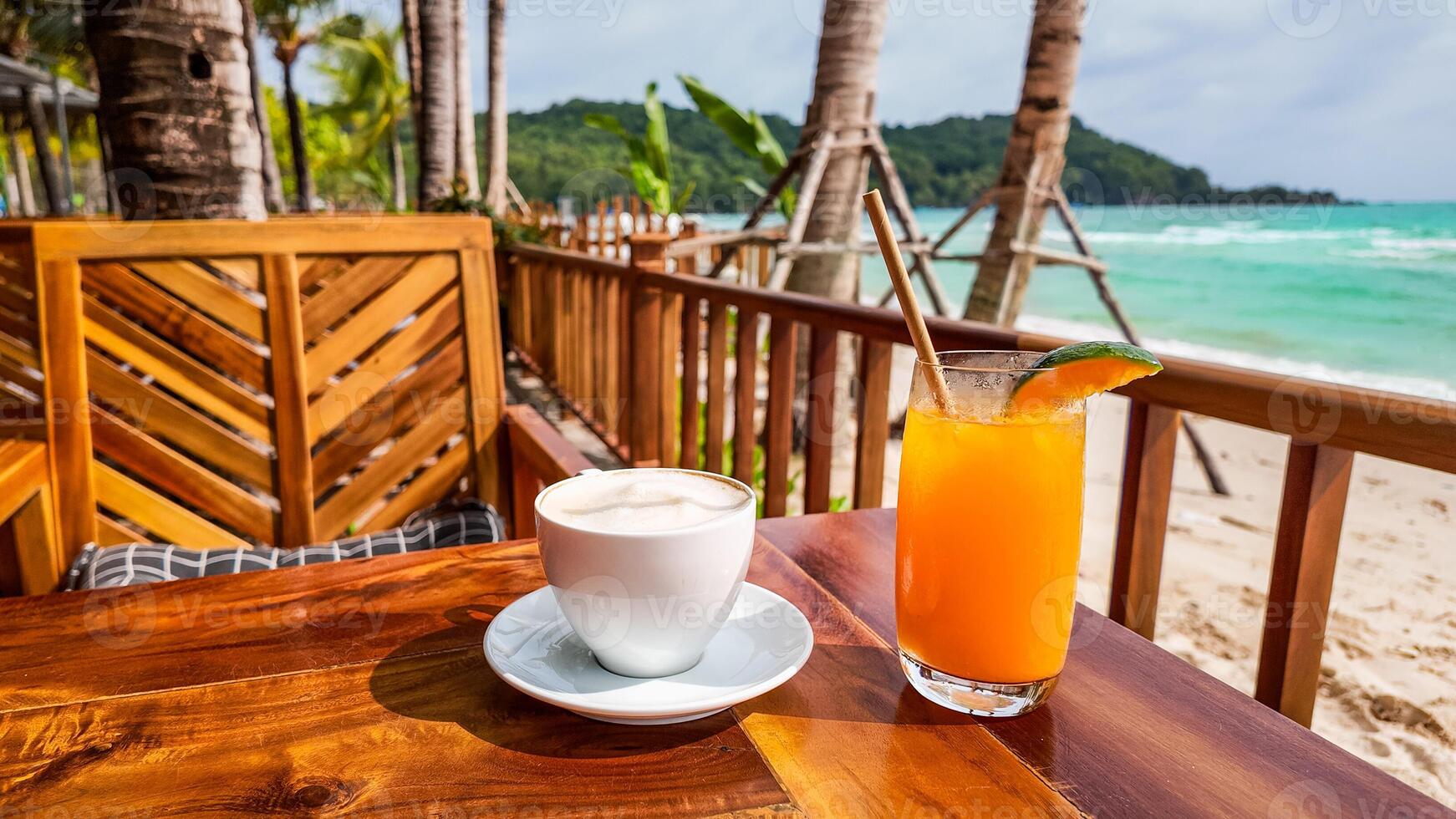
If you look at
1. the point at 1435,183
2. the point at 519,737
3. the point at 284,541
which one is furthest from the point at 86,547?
the point at 1435,183

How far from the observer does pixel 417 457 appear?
2.01 m

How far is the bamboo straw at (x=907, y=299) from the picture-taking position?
588mm

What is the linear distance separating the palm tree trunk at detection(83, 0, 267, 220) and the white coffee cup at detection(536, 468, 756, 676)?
2.47 metres

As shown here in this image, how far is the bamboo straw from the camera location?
1.93ft

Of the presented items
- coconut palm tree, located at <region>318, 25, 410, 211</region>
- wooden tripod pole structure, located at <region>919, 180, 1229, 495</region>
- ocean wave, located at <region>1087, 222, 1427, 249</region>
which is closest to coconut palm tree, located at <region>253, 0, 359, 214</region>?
coconut palm tree, located at <region>318, 25, 410, 211</region>

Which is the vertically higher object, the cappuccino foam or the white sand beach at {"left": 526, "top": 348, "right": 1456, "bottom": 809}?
the cappuccino foam

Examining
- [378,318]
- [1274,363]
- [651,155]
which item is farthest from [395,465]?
[1274,363]

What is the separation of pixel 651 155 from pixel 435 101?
8.45 feet

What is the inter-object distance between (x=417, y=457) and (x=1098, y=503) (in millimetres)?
4301

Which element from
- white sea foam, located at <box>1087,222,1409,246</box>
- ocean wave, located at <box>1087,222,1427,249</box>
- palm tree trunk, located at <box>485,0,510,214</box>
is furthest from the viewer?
white sea foam, located at <box>1087,222,1409,246</box>

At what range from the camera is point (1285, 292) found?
1911 cm

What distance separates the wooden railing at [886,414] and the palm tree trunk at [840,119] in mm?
1255

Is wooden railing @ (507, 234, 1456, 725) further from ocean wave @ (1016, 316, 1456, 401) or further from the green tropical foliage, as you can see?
the green tropical foliage

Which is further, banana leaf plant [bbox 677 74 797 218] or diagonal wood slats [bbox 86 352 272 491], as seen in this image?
banana leaf plant [bbox 677 74 797 218]
